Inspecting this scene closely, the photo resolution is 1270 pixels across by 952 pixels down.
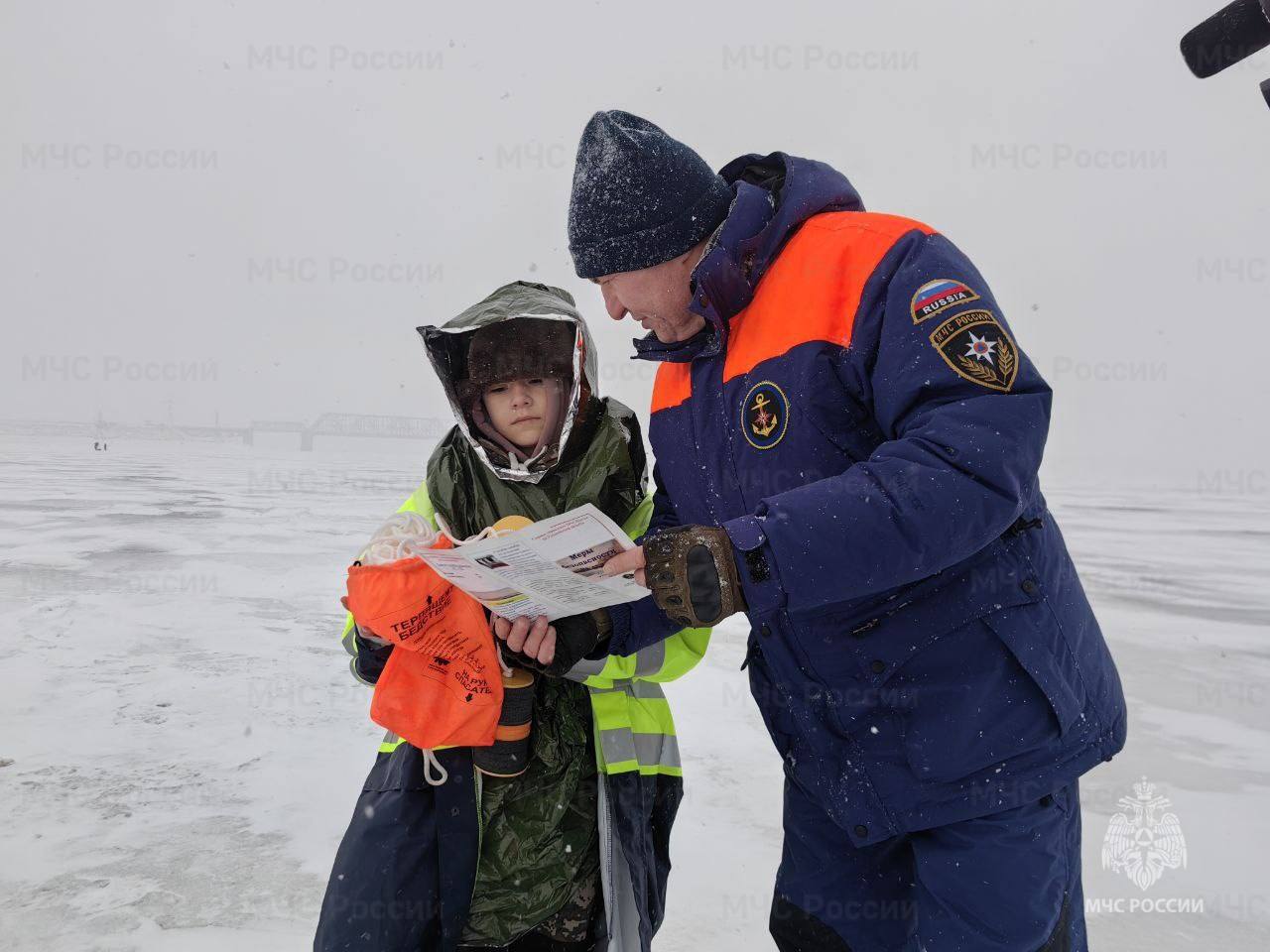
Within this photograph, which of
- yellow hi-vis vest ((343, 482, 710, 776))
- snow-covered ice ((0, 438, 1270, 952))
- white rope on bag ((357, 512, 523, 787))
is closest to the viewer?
white rope on bag ((357, 512, 523, 787))

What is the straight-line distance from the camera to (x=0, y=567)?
20.8ft

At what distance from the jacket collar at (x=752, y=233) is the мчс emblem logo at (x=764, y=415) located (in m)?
0.16

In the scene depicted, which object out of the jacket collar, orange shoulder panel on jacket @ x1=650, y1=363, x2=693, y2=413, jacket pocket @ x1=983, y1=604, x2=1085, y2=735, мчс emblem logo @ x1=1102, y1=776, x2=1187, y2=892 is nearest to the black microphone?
the jacket collar

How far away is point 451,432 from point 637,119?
0.96 meters

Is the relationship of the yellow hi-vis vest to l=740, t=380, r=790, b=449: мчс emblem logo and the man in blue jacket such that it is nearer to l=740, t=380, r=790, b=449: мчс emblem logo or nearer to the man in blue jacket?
the man in blue jacket

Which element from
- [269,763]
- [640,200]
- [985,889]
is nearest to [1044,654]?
[985,889]

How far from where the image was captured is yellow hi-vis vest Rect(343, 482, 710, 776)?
1829 millimetres

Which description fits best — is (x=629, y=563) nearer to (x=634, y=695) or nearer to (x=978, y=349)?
(x=978, y=349)

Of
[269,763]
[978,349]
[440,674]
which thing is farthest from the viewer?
[269,763]

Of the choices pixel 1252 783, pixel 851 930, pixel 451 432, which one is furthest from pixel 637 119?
pixel 1252 783

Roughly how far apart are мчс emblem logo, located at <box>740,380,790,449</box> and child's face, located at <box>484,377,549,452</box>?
76 centimetres

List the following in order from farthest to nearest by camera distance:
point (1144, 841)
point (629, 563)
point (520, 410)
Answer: point (1144, 841), point (520, 410), point (629, 563)

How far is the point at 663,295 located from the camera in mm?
1602

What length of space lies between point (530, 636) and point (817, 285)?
38.2 inches
